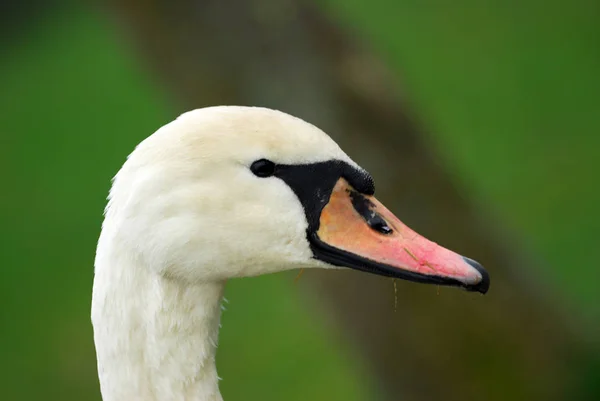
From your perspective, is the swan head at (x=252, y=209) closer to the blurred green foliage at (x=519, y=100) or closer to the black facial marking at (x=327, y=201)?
the black facial marking at (x=327, y=201)

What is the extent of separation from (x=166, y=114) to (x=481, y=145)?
2.31m

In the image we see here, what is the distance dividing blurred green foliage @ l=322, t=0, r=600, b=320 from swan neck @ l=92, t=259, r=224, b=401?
381 centimetres

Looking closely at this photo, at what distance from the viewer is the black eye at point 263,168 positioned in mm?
2020

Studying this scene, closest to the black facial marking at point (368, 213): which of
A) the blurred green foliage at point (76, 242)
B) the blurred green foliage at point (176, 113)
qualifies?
the blurred green foliage at point (76, 242)

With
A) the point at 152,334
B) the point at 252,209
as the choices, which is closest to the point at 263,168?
the point at 252,209

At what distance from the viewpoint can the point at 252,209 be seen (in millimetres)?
2049

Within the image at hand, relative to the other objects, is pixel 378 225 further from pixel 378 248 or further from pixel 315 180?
pixel 315 180

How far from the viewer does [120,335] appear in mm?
2092

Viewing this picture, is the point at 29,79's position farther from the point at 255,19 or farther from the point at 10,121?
the point at 255,19

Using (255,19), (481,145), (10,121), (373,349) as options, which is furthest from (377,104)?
(10,121)

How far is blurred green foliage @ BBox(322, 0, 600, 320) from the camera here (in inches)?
251

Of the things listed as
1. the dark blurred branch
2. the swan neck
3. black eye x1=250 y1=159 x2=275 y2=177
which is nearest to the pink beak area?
black eye x1=250 y1=159 x2=275 y2=177

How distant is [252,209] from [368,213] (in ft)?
0.80

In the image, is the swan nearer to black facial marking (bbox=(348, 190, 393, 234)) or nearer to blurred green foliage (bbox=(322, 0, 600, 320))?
black facial marking (bbox=(348, 190, 393, 234))
